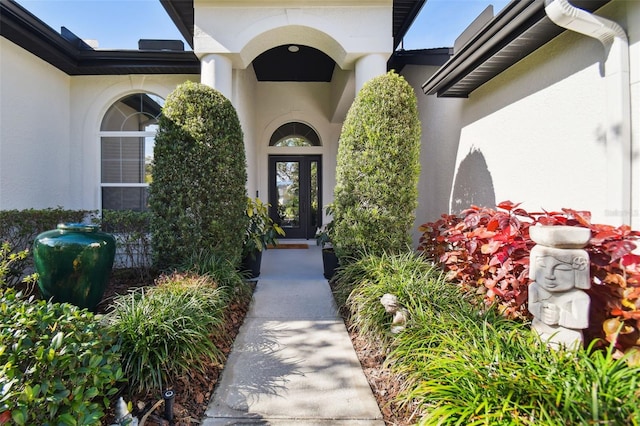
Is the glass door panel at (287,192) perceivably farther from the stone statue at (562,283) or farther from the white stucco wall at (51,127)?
→ the stone statue at (562,283)

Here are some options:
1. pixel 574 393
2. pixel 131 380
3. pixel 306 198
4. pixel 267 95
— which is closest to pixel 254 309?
pixel 131 380

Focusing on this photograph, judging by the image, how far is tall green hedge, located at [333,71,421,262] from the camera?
4320 millimetres

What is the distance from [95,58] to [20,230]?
10.3 feet

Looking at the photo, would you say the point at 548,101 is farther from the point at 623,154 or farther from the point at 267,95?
the point at 267,95

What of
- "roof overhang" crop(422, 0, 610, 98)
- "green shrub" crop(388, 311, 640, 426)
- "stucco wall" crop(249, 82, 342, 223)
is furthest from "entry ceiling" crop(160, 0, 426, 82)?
"green shrub" crop(388, 311, 640, 426)

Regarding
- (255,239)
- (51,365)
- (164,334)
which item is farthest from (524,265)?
(255,239)

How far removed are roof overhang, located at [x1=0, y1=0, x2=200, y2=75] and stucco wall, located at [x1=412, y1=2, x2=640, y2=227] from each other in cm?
481

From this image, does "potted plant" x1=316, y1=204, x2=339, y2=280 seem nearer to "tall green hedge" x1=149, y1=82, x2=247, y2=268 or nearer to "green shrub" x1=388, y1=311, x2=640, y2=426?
"tall green hedge" x1=149, y1=82, x2=247, y2=268

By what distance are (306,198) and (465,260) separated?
6006 millimetres

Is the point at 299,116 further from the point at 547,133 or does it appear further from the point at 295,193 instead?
the point at 547,133

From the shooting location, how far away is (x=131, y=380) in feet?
7.39

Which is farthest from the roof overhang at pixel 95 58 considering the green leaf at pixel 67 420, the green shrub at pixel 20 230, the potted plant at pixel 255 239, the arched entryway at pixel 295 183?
the green leaf at pixel 67 420

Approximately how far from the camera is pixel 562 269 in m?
2.02

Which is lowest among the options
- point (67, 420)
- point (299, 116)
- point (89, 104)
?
point (67, 420)
